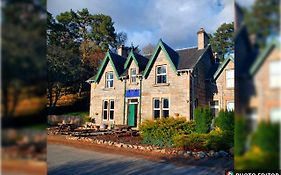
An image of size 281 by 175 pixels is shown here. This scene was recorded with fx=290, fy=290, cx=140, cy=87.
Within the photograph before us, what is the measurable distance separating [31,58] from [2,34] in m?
0.15

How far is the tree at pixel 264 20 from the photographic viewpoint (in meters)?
0.96

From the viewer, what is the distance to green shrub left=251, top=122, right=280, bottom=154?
0.91 metres

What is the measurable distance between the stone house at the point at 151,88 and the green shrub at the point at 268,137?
527 centimetres

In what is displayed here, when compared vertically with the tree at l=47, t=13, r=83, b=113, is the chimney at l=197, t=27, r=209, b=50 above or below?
above

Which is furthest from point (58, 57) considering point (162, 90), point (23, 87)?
point (162, 90)

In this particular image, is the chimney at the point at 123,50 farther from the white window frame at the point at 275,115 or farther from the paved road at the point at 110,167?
the white window frame at the point at 275,115

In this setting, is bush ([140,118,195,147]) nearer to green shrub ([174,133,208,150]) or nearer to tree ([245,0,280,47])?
green shrub ([174,133,208,150])

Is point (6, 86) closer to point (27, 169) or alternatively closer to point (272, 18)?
point (27, 169)

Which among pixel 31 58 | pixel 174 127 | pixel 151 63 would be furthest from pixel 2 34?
pixel 151 63

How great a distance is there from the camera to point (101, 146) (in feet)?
30.7

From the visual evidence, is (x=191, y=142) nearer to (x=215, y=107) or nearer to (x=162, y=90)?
(x=162, y=90)

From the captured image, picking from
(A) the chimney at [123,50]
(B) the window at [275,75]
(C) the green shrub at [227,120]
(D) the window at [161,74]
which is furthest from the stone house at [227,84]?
(D) the window at [161,74]

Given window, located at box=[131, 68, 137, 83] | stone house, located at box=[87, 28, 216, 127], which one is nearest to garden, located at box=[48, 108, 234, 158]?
stone house, located at box=[87, 28, 216, 127]

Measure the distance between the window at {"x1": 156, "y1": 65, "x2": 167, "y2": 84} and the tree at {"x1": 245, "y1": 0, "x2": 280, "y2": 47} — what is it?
9.65 meters
